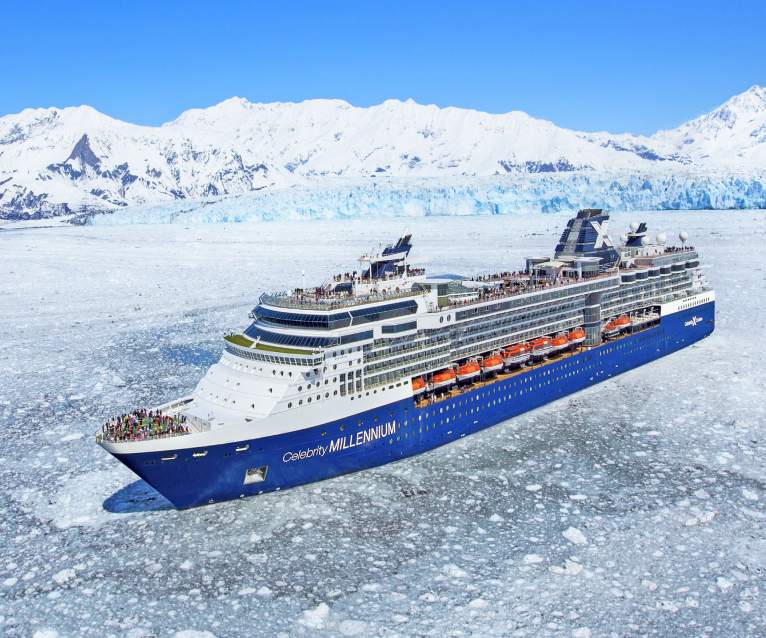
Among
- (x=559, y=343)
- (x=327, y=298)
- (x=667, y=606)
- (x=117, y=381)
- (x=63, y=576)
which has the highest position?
(x=327, y=298)

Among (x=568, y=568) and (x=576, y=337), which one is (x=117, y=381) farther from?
(x=568, y=568)

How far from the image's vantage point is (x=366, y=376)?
60.0ft

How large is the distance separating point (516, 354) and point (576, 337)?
3.80 m

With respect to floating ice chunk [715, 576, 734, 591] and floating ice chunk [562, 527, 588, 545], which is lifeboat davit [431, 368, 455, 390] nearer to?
floating ice chunk [562, 527, 588, 545]

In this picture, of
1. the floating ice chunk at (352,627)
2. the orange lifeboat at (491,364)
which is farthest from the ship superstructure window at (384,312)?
the floating ice chunk at (352,627)

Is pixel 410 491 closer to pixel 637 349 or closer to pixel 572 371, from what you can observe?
pixel 572 371

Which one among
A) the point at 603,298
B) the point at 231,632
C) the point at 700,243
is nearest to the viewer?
the point at 231,632

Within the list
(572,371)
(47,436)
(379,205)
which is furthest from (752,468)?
(379,205)

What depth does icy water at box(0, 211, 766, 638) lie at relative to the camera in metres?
12.7

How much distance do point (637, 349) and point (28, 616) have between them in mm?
23221

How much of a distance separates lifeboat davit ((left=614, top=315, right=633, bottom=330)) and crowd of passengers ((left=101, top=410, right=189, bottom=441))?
18.2 m

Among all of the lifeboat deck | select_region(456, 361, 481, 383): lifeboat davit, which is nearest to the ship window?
the lifeboat deck

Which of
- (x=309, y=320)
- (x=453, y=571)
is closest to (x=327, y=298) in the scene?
(x=309, y=320)

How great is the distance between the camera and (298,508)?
1652 centimetres
